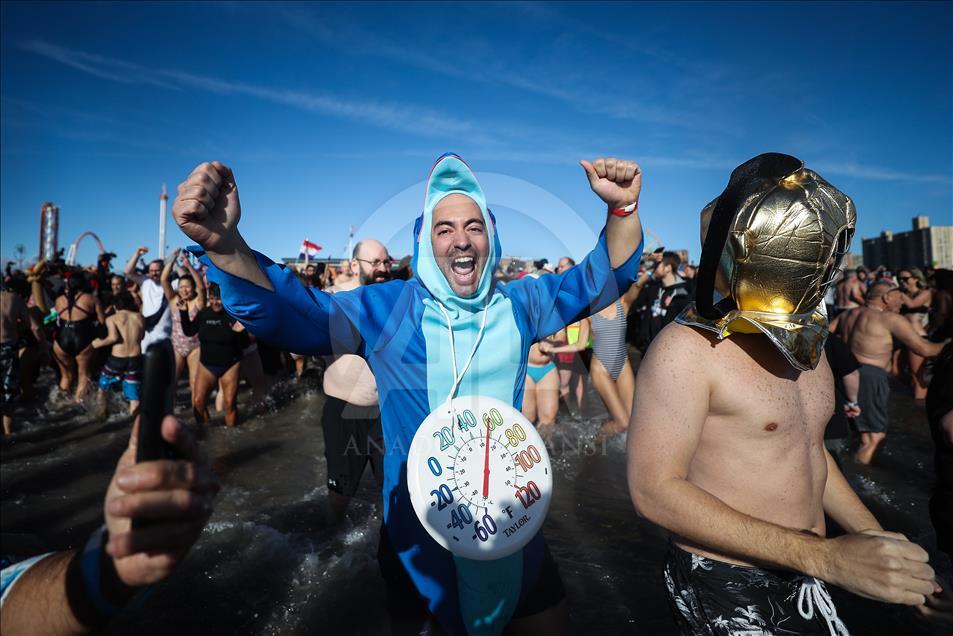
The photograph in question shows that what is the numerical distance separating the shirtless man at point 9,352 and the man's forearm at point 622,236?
7.89m

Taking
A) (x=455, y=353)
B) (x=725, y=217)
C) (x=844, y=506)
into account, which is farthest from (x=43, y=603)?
(x=844, y=506)

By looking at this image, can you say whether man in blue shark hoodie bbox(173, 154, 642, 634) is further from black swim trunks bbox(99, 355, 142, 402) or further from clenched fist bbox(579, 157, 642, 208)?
black swim trunks bbox(99, 355, 142, 402)

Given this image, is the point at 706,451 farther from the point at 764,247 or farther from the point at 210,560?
the point at 210,560

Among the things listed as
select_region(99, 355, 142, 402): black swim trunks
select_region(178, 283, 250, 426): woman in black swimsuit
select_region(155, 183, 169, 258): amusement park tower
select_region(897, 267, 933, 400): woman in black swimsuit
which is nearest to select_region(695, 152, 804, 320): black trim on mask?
select_region(178, 283, 250, 426): woman in black swimsuit

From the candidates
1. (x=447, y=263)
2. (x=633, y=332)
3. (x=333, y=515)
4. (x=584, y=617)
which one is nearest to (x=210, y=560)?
(x=333, y=515)

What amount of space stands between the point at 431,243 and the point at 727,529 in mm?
1466

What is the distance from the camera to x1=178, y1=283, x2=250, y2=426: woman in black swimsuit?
6746mm

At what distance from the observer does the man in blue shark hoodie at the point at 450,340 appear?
204 cm

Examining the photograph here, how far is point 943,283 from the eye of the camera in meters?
6.05

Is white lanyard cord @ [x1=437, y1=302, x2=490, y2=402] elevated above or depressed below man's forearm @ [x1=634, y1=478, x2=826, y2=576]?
above

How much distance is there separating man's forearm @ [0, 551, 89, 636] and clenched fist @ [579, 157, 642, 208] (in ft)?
6.40

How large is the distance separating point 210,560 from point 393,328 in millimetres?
3059

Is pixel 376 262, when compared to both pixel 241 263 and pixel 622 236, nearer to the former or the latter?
pixel 622 236

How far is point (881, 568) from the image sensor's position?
120 cm
